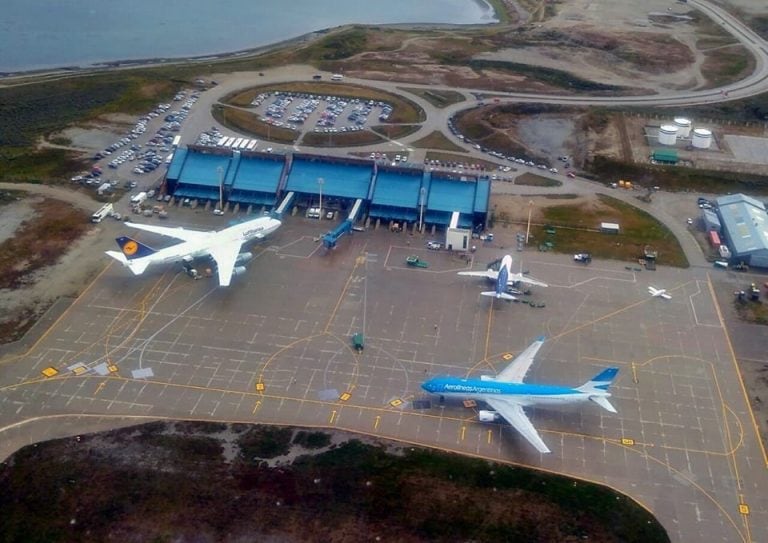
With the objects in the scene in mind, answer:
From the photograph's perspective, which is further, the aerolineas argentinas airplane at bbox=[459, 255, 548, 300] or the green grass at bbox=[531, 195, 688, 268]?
the green grass at bbox=[531, 195, 688, 268]

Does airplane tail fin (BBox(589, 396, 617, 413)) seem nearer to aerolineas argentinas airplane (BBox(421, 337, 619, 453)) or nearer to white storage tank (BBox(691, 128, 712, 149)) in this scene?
aerolineas argentinas airplane (BBox(421, 337, 619, 453))

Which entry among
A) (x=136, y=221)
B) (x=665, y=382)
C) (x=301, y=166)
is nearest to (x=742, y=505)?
(x=665, y=382)

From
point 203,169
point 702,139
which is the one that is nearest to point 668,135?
point 702,139

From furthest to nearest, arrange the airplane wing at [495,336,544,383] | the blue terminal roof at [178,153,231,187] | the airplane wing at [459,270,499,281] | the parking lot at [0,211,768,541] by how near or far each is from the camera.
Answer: the blue terminal roof at [178,153,231,187] < the airplane wing at [459,270,499,281] < the airplane wing at [495,336,544,383] < the parking lot at [0,211,768,541]

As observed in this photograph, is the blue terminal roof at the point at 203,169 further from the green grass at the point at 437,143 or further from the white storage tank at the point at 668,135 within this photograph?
the white storage tank at the point at 668,135

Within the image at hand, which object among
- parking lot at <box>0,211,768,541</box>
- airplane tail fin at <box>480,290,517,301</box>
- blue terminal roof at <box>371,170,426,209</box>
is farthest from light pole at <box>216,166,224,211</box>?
airplane tail fin at <box>480,290,517,301</box>

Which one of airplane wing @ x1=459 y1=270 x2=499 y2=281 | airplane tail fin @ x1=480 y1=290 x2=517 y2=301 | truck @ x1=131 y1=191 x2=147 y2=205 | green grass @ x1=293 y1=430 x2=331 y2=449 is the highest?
truck @ x1=131 y1=191 x2=147 y2=205

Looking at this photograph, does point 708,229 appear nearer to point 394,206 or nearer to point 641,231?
point 641,231
